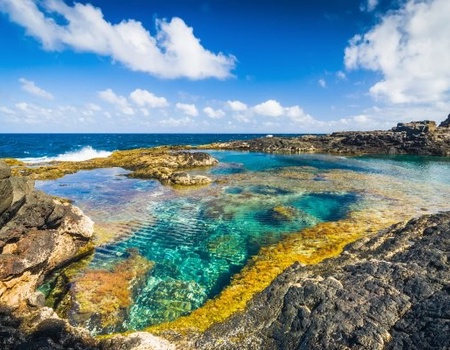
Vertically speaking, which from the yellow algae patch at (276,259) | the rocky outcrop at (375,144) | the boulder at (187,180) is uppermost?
the rocky outcrop at (375,144)

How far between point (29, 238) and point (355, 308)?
16.1m

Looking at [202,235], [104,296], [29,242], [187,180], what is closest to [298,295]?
[104,296]

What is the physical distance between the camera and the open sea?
15.7 meters

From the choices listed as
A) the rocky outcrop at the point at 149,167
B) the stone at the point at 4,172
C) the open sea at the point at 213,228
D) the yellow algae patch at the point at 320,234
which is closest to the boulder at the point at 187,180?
the rocky outcrop at the point at 149,167

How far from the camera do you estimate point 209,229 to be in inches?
1026

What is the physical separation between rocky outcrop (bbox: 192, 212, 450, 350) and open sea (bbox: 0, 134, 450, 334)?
6.46ft

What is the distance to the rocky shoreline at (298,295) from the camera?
1031 cm

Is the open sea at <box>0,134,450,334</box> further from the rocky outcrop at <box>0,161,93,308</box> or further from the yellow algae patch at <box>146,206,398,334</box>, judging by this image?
the rocky outcrop at <box>0,161,93,308</box>

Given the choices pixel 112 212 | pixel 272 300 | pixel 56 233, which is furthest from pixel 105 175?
pixel 272 300

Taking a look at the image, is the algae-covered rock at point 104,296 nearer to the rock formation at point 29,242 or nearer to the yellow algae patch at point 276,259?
the rock formation at point 29,242

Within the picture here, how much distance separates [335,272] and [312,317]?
3805mm

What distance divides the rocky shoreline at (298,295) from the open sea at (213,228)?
1960mm

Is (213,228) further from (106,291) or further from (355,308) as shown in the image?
(355,308)

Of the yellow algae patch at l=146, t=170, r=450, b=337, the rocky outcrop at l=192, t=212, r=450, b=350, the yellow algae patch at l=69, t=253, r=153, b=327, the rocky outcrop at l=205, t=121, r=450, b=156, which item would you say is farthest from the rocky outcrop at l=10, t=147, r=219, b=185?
the rocky outcrop at l=205, t=121, r=450, b=156
